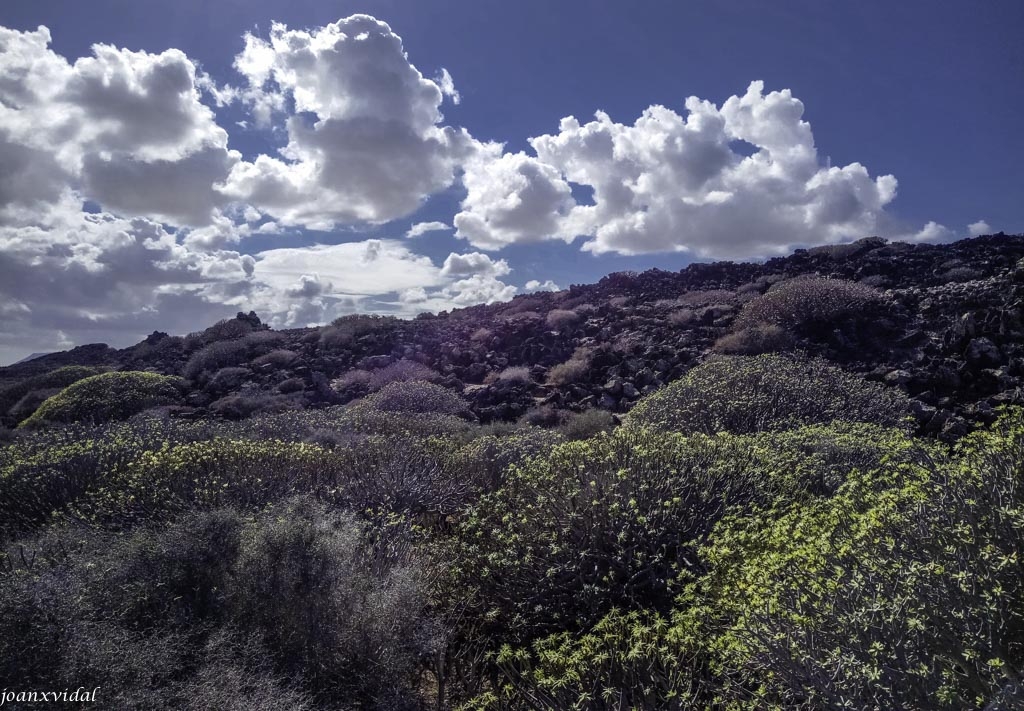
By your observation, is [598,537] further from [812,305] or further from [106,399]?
[106,399]

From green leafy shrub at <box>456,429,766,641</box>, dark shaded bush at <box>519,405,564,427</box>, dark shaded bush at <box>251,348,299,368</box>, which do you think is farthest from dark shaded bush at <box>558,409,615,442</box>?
dark shaded bush at <box>251,348,299,368</box>

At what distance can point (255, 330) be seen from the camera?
27203 millimetres

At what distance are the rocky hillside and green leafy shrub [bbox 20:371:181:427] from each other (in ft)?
2.84

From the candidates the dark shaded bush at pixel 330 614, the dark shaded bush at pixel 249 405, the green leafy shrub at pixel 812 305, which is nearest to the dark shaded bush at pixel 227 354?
the dark shaded bush at pixel 249 405

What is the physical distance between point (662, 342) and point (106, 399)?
13273 millimetres

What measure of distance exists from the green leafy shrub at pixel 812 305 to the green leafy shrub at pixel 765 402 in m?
4.19

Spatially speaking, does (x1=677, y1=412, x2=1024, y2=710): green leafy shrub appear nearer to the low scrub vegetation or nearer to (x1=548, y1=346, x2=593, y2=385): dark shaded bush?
the low scrub vegetation

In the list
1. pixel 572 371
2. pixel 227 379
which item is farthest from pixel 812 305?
pixel 227 379

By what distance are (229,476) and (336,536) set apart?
227cm

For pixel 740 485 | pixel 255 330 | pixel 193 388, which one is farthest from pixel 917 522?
pixel 255 330

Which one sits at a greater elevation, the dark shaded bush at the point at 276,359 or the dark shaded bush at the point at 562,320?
the dark shaded bush at the point at 562,320

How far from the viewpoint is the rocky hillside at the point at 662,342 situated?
36.7ft

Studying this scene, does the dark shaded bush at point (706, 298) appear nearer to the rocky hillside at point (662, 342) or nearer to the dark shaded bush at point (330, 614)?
the rocky hillside at point (662, 342)

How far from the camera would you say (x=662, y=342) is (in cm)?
1520
